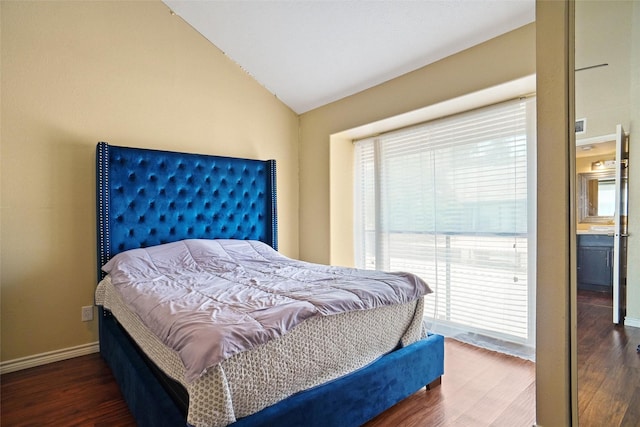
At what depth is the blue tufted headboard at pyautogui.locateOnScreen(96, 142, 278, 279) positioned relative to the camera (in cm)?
277

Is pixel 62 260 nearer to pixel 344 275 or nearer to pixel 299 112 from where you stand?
pixel 344 275

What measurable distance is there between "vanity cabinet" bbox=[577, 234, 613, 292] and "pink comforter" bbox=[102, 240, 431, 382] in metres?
0.82

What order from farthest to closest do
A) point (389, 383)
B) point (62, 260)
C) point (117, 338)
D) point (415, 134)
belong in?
1. point (415, 134)
2. point (62, 260)
3. point (117, 338)
4. point (389, 383)

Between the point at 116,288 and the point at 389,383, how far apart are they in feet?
6.02

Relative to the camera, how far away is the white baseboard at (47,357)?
2428mm

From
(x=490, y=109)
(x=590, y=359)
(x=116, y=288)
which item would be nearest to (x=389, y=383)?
(x=590, y=359)

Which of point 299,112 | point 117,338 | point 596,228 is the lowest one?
point 117,338

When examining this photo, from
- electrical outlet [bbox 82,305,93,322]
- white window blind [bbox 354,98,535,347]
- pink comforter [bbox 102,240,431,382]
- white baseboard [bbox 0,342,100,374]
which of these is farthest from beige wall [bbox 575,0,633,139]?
white baseboard [bbox 0,342,100,374]

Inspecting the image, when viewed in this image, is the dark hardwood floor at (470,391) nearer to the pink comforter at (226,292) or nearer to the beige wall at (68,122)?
the beige wall at (68,122)

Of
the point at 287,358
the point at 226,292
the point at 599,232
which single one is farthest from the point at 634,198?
the point at 226,292

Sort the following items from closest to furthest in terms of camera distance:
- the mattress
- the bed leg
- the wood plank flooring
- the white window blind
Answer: the mattress, the wood plank flooring, the bed leg, the white window blind

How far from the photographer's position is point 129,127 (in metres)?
2.98

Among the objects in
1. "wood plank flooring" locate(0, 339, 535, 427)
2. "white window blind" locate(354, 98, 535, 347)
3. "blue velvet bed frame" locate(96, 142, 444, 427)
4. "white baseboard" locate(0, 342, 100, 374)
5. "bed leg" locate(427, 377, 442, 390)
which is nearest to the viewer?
"blue velvet bed frame" locate(96, 142, 444, 427)

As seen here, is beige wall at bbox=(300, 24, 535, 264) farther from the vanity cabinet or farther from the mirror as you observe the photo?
the vanity cabinet
